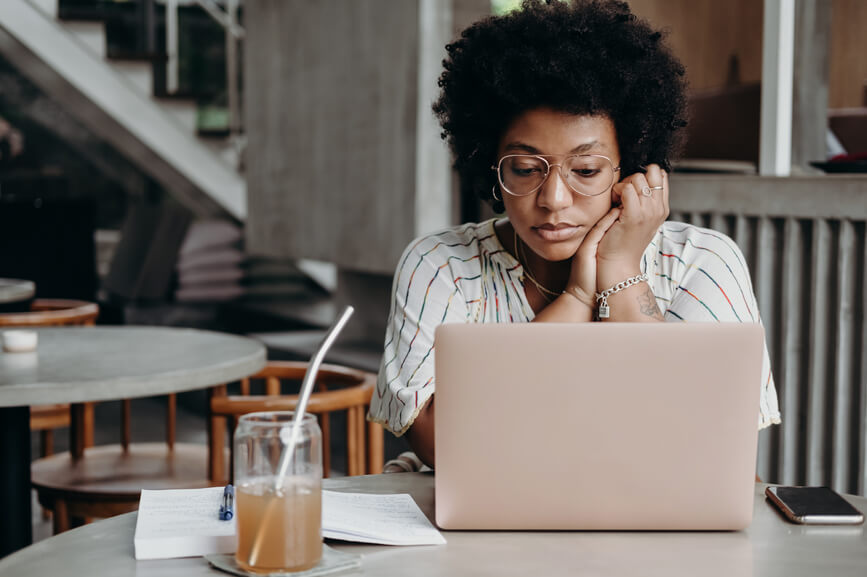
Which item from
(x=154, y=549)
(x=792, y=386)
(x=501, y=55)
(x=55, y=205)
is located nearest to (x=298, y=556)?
(x=154, y=549)

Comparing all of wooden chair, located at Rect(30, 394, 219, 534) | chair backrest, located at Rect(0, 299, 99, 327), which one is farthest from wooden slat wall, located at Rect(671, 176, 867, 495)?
chair backrest, located at Rect(0, 299, 99, 327)

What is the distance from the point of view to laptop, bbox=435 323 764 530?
94 cm

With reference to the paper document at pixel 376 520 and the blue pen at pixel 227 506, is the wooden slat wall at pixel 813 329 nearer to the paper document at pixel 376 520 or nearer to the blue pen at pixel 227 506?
the paper document at pixel 376 520

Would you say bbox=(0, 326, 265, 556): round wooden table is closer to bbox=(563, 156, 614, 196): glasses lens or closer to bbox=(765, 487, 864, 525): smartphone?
bbox=(563, 156, 614, 196): glasses lens

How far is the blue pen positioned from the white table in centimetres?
7

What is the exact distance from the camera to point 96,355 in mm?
2213

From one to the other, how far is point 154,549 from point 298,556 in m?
0.16

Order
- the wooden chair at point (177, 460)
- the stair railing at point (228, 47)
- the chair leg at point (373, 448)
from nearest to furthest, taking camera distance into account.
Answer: the wooden chair at point (177, 460) → the chair leg at point (373, 448) → the stair railing at point (228, 47)

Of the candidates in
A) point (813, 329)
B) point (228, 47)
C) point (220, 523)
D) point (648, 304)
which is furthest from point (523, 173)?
point (228, 47)

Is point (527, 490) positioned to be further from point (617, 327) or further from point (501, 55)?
point (501, 55)

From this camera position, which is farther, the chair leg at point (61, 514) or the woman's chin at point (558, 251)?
the chair leg at point (61, 514)

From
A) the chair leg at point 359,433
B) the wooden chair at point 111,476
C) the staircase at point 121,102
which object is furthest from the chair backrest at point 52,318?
the staircase at point 121,102

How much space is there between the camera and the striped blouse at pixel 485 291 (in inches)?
56.8

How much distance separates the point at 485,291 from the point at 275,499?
2.56 ft
